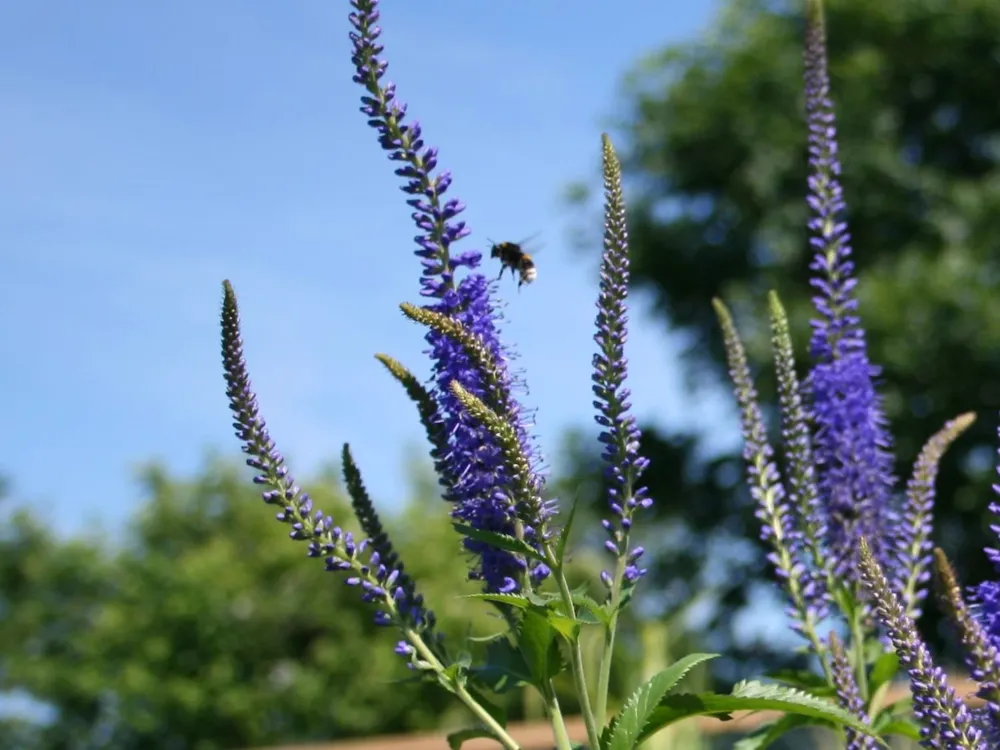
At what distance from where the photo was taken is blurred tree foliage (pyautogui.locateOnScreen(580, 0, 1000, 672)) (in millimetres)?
25688

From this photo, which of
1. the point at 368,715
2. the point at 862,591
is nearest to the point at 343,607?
the point at 368,715

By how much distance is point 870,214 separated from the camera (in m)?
26.1

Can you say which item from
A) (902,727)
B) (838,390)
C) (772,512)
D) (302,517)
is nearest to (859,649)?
(902,727)

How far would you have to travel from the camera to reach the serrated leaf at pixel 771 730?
3973 millimetres

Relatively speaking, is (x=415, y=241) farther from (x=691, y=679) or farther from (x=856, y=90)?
(x=856, y=90)

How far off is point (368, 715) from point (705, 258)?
55.2 feet

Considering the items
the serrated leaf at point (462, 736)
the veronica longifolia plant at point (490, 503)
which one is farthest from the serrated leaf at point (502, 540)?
the serrated leaf at point (462, 736)

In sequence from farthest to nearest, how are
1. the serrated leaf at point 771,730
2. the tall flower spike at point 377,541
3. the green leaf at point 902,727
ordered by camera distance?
the green leaf at point 902,727 < the serrated leaf at point 771,730 < the tall flower spike at point 377,541

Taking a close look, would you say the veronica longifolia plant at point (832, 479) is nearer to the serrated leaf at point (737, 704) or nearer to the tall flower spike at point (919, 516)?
the tall flower spike at point (919, 516)

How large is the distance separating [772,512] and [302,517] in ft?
5.55

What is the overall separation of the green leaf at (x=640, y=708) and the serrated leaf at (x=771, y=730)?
996 mm

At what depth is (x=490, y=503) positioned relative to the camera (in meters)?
3.28

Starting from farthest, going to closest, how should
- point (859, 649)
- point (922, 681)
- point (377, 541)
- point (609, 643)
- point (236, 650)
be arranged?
1. point (236, 650)
2. point (859, 649)
3. point (377, 541)
4. point (609, 643)
5. point (922, 681)

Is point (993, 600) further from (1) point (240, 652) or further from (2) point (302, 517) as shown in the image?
(1) point (240, 652)
